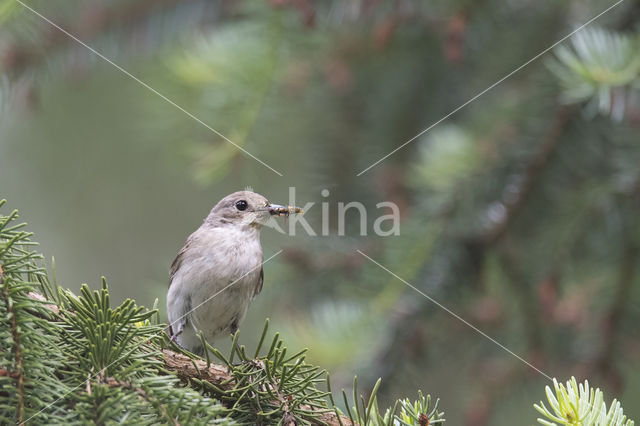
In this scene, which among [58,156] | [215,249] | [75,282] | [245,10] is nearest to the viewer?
[245,10]

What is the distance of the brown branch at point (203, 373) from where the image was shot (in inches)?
67.5

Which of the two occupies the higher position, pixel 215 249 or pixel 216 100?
pixel 216 100

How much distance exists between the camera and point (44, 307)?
151 centimetres

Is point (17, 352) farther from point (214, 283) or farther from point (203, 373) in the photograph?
point (214, 283)

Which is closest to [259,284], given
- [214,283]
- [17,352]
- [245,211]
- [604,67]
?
[214,283]

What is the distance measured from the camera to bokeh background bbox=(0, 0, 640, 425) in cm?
306

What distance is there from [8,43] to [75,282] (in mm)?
3695

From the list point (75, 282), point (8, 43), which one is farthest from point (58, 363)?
point (75, 282)

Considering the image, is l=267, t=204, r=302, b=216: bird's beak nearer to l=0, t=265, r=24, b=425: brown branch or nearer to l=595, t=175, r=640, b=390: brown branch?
l=595, t=175, r=640, b=390: brown branch

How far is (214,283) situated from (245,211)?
0.69 metres

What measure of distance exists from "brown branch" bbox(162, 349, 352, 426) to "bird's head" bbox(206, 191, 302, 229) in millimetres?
2118

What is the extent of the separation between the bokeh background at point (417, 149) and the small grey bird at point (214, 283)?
131 millimetres

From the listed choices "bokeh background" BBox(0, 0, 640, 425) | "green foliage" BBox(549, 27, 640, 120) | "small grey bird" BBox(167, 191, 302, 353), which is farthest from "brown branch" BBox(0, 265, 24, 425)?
"green foliage" BBox(549, 27, 640, 120)

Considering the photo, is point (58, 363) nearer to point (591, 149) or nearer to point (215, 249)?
point (215, 249)
